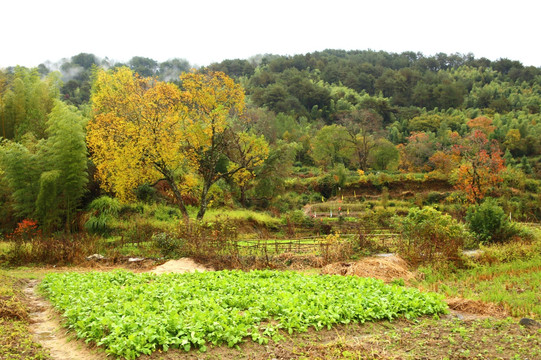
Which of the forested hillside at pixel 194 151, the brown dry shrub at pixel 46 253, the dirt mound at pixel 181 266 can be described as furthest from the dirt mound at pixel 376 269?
the brown dry shrub at pixel 46 253

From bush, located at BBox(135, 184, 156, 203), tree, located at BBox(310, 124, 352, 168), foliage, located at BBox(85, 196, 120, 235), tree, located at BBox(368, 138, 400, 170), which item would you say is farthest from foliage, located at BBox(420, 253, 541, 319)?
tree, located at BBox(310, 124, 352, 168)

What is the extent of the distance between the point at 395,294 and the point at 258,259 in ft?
21.7

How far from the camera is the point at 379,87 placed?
3893 inches

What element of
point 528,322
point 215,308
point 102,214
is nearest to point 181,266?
point 215,308

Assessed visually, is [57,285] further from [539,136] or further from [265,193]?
Answer: [539,136]

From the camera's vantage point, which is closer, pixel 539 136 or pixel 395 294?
pixel 395 294

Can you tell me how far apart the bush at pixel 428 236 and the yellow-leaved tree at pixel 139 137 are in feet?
34.6

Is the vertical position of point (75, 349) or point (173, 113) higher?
point (173, 113)

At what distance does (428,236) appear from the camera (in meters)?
14.5

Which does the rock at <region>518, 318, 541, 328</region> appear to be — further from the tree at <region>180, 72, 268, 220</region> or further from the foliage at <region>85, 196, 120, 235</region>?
the foliage at <region>85, 196, 120, 235</region>

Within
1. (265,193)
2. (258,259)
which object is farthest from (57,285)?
(265,193)

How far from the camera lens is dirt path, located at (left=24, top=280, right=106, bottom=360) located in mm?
6087

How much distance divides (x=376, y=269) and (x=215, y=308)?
657 cm

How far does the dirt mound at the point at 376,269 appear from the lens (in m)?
11.9
